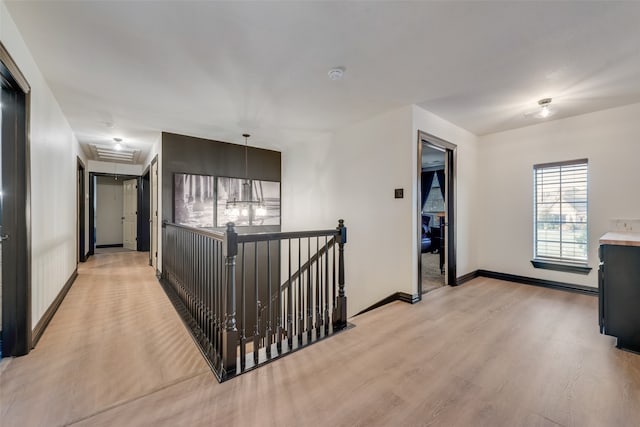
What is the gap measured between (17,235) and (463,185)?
16.3 feet

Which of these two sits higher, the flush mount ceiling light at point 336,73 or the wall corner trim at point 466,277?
the flush mount ceiling light at point 336,73

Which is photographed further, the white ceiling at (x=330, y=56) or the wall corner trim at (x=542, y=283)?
the wall corner trim at (x=542, y=283)

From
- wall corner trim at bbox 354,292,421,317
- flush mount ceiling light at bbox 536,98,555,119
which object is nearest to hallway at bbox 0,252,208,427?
wall corner trim at bbox 354,292,421,317

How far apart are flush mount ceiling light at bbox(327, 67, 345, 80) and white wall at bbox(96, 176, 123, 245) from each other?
816cm

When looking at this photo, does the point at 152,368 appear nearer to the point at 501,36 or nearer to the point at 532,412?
the point at 532,412

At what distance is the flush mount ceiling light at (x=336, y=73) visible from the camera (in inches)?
95.7

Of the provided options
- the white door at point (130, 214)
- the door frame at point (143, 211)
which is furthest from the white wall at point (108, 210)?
the door frame at point (143, 211)

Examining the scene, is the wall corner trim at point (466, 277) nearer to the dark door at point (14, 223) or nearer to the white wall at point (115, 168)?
the dark door at point (14, 223)

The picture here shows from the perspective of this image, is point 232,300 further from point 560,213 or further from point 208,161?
point 560,213

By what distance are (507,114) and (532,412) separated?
337cm

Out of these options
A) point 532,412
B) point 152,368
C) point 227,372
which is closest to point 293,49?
point 227,372

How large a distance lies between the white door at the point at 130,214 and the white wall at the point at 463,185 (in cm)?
744

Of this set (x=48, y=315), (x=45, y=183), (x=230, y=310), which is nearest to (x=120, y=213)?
(x=45, y=183)

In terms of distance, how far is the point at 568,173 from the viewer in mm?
Answer: 3670
